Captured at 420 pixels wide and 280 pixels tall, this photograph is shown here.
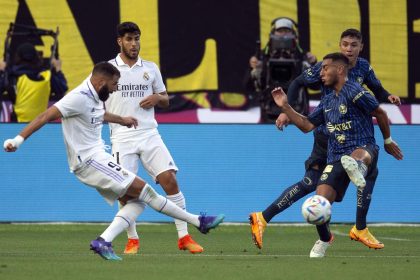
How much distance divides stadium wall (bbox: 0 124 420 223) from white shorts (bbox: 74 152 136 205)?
5.23 metres

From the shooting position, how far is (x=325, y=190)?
1187 cm

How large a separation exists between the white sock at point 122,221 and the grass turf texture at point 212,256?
A: 0.84 feet

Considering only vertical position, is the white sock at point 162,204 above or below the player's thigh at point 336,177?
below

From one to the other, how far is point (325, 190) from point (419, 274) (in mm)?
1855

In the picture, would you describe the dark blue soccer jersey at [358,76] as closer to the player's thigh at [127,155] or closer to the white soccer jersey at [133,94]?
the white soccer jersey at [133,94]

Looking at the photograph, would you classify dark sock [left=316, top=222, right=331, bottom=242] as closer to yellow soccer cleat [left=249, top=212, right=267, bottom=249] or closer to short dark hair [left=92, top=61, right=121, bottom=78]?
yellow soccer cleat [left=249, top=212, right=267, bottom=249]

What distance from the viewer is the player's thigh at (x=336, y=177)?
1194 centimetres

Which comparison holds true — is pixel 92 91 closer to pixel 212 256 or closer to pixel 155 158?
pixel 155 158

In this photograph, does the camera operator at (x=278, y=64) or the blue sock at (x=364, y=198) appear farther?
the camera operator at (x=278, y=64)

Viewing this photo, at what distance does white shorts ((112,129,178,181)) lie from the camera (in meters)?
13.2

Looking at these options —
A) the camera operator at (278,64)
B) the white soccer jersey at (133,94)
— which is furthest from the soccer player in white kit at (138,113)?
the camera operator at (278,64)

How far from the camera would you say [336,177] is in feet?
39.2

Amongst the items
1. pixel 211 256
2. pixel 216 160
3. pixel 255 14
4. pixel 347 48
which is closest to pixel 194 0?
pixel 255 14

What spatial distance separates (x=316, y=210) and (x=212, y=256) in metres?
1.27
